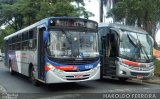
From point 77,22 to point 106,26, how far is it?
11.7 feet

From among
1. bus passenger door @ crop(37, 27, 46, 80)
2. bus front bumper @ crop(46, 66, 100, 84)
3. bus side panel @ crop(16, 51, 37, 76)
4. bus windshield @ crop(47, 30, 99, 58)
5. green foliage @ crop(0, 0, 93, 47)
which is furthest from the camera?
green foliage @ crop(0, 0, 93, 47)

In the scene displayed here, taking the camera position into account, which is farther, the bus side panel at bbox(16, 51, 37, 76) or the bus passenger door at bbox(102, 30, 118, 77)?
the bus passenger door at bbox(102, 30, 118, 77)

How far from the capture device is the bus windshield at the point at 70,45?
13094 mm

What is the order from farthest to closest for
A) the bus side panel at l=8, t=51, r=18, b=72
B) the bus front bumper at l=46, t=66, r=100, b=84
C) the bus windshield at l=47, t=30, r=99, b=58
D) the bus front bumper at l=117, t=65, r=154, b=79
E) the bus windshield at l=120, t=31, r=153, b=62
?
the bus side panel at l=8, t=51, r=18, b=72, the bus windshield at l=120, t=31, r=153, b=62, the bus front bumper at l=117, t=65, r=154, b=79, the bus windshield at l=47, t=30, r=99, b=58, the bus front bumper at l=46, t=66, r=100, b=84

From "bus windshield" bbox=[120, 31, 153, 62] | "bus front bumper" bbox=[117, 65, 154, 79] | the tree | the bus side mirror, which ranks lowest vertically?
"bus front bumper" bbox=[117, 65, 154, 79]

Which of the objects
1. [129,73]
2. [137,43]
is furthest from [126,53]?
[129,73]

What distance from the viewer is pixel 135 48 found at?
52.7 feet

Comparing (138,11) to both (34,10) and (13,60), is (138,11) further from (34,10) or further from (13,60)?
(34,10)

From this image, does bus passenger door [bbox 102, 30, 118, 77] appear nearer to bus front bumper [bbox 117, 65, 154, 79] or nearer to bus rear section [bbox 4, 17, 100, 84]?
bus front bumper [bbox 117, 65, 154, 79]

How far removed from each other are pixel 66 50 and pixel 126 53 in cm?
392

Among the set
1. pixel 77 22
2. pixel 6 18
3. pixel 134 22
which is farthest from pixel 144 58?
pixel 6 18

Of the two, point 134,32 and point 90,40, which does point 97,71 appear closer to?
point 90,40

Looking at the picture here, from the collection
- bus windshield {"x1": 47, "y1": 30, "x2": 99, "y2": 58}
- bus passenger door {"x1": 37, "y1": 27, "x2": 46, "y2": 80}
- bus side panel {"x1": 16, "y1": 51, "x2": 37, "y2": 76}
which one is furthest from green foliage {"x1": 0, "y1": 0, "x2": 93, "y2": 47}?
bus windshield {"x1": 47, "y1": 30, "x2": 99, "y2": 58}

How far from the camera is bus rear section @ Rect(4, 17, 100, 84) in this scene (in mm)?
13000
